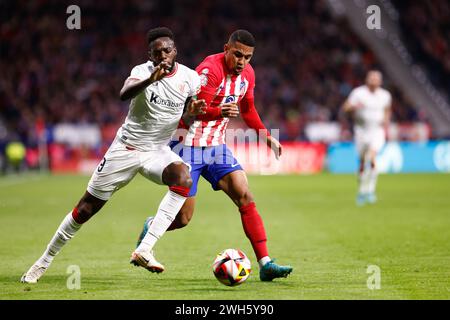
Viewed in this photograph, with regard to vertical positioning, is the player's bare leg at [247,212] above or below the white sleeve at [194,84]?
below

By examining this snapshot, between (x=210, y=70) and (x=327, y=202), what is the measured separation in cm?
824

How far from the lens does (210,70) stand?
7.31m

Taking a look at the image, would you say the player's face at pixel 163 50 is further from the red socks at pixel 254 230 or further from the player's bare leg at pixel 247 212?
the red socks at pixel 254 230

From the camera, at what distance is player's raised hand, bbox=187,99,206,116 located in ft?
21.8

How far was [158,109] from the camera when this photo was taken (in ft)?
22.6

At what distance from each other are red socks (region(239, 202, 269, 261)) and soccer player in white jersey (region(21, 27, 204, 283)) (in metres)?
0.68

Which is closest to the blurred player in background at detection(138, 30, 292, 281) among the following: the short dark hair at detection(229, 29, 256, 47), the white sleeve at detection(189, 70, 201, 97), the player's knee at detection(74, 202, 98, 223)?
the short dark hair at detection(229, 29, 256, 47)

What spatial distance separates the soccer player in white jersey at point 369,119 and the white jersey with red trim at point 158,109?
8566 millimetres

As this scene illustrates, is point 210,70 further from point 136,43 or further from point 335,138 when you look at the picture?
point 136,43

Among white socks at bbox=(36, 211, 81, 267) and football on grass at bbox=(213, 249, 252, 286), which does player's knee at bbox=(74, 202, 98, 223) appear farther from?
football on grass at bbox=(213, 249, 252, 286)

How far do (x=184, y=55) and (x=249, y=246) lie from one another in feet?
69.5

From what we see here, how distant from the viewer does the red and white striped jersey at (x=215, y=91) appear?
7.32m

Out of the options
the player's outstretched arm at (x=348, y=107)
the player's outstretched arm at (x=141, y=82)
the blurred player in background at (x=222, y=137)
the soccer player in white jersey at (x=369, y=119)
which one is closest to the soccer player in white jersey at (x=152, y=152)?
the player's outstretched arm at (x=141, y=82)

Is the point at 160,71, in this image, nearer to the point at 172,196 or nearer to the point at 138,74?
the point at 138,74
